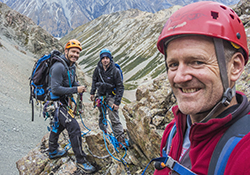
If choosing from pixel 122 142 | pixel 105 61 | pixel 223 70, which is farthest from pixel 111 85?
pixel 223 70

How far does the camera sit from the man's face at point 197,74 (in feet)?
6.19

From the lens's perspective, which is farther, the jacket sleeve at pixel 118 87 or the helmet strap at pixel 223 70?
the jacket sleeve at pixel 118 87

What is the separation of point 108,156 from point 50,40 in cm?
5394

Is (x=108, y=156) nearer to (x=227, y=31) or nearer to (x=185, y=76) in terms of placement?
(x=185, y=76)

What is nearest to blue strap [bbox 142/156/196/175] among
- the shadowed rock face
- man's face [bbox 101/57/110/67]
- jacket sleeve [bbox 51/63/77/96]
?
the shadowed rock face

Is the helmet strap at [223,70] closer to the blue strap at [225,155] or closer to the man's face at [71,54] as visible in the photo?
the blue strap at [225,155]

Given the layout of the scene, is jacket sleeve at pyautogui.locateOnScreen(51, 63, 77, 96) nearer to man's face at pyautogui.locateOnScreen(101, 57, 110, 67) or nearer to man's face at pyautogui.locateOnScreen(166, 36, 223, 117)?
man's face at pyautogui.locateOnScreen(101, 57, 110, 67)

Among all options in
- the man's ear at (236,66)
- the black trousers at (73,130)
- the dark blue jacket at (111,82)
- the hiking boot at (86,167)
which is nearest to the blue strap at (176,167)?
the man's ear at (236,66)

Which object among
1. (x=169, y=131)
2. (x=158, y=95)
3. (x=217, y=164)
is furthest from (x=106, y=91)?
(x=217, y=164)

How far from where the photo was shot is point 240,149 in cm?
144

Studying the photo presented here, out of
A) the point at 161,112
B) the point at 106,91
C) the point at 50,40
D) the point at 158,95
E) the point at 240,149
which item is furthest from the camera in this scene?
the point at 50,40

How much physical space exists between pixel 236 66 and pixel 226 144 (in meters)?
1.07

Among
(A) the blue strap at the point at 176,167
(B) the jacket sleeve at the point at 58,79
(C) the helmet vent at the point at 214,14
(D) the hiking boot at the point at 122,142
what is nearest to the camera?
(A) the blue strap at the point at 176,167

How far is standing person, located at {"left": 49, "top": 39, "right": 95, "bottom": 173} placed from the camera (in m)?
5.56
